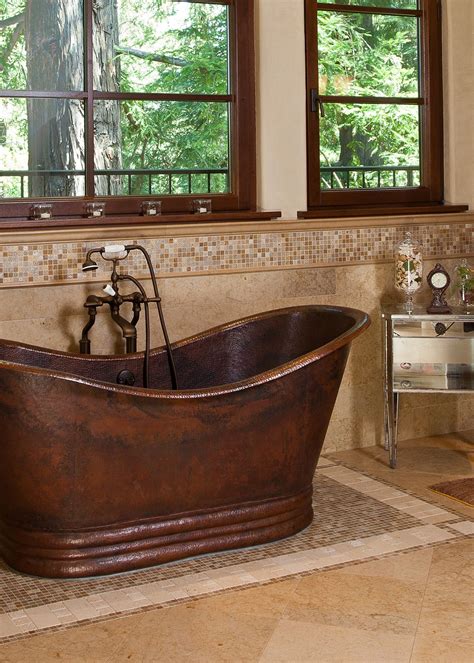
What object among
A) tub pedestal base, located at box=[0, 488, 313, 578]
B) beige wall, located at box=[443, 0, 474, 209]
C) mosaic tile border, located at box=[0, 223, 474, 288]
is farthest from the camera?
beige wall, located at box=[443, 0, 474, 209]

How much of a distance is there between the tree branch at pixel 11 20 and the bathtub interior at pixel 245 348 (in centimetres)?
139

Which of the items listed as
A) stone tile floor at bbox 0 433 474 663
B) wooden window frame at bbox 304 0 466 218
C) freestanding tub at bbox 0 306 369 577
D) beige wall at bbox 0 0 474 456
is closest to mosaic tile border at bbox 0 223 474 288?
beige wall at bbox 0 0 474 456

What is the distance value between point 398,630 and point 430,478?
1.46 meters

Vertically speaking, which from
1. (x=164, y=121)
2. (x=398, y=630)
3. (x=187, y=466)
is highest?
(x=164, y=121)

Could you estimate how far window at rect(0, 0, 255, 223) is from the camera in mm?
3850

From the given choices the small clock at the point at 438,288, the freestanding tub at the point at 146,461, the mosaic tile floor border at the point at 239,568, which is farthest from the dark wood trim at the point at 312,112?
the mosaic tile floor border at the point at 239,568

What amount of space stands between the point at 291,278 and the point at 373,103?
95cm

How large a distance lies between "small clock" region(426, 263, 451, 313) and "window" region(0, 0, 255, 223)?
0.86 meters

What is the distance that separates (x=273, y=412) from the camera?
3146 mm

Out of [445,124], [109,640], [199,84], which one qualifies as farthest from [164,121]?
[109,640]

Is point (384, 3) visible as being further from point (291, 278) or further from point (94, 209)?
point (94, 209)

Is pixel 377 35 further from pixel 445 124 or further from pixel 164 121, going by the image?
pixel 164 121

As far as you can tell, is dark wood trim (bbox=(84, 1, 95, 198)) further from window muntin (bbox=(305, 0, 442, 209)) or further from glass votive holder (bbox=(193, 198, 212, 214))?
window muntin (bbox=(305, 0, 442, 209))

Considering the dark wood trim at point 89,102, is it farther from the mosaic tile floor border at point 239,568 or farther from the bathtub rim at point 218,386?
the mosaic tile floor border at point 239,568
